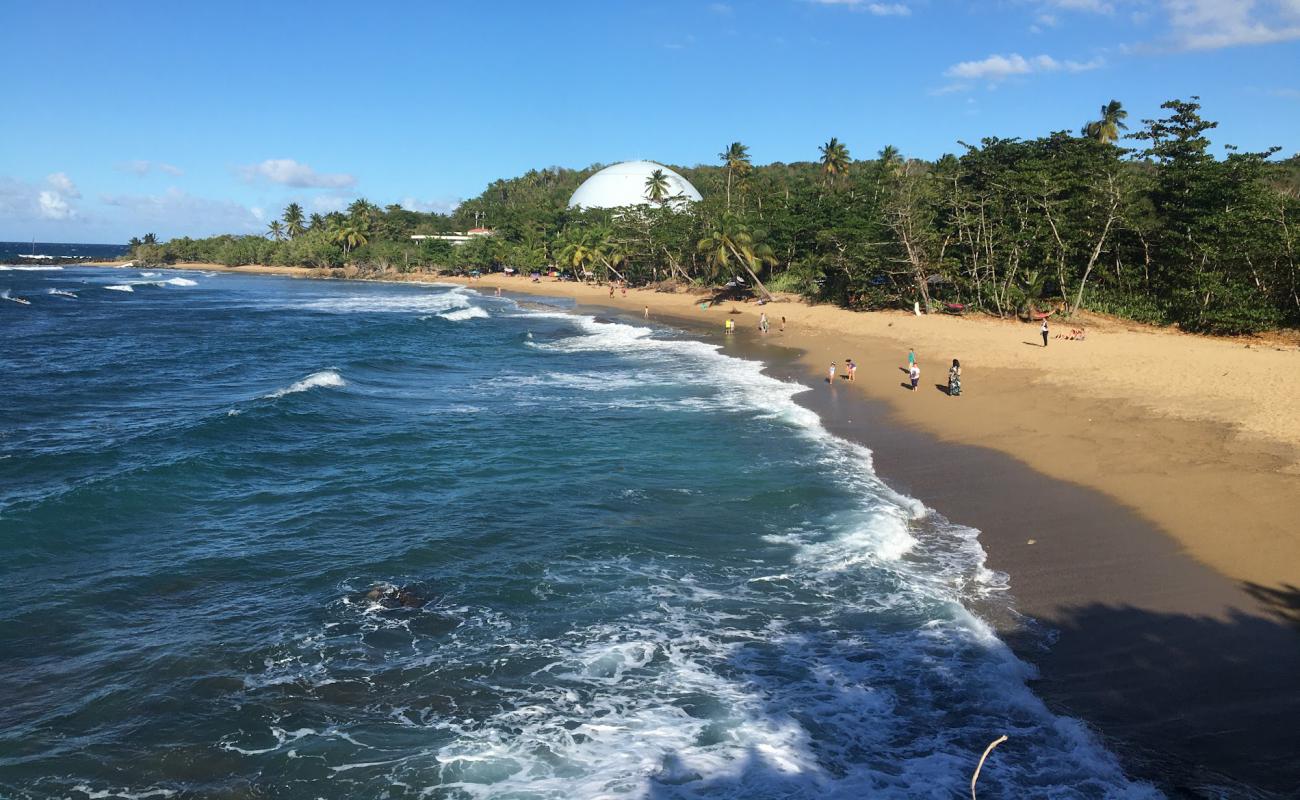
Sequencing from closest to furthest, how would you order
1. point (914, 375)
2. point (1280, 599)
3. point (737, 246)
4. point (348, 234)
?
point (1280, 599) < point (914, 375) < point (737, 246) < point (348, 234)

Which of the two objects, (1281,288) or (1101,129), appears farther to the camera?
(1101,129)

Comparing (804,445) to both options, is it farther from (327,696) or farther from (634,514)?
(327,696)

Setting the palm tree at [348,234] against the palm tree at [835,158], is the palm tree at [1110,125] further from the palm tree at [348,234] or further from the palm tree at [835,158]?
the palm tree at [348,234]

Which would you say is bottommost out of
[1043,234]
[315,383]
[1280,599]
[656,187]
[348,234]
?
[1280,599]

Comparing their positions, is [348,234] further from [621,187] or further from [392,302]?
[392,302]

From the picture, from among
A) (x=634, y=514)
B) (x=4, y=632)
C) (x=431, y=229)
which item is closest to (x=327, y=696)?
(x=4, y=632)

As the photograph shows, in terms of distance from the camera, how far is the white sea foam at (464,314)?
2100 inches

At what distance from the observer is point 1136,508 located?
1407 centimetres

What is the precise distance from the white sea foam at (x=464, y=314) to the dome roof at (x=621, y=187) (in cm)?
4724

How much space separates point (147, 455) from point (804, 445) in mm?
16814

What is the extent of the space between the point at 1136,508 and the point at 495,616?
11597 millimetres

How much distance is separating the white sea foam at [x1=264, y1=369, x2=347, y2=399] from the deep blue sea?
3416 millimetres

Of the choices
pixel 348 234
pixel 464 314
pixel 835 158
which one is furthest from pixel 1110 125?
pixel 348 234

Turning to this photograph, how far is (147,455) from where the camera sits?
64.2ft
